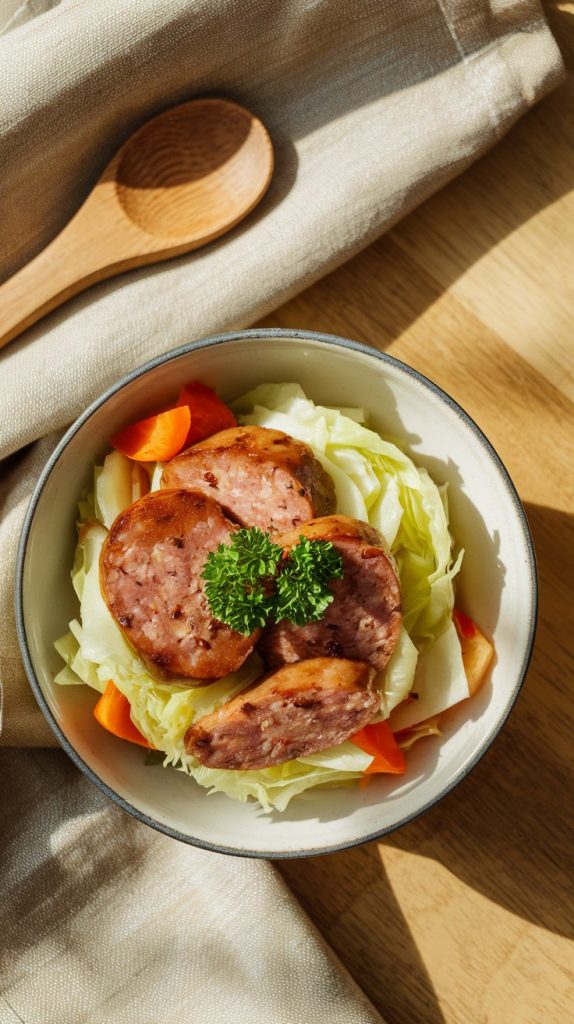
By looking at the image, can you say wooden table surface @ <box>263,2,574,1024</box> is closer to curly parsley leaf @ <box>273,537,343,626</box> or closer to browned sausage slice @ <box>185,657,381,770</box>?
browned sausage slice @ <box>185,657,381,770</box>

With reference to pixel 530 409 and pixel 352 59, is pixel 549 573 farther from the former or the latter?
pixel 352 59

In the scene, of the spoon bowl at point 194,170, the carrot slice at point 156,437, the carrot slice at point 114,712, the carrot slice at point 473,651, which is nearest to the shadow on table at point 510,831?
the carrot slice at point 473,651

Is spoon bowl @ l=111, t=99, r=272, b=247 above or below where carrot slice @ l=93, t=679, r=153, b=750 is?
above

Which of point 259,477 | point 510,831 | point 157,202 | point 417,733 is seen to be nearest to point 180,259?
point 157,202

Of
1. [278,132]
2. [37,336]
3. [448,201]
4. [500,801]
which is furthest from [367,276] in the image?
[500,801]

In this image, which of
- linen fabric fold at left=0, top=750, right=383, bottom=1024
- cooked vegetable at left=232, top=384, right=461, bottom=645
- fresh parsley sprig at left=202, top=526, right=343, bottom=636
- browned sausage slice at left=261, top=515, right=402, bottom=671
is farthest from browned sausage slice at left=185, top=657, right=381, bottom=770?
linen fabric fold at left=0, top=750, right=383, bottom=1024

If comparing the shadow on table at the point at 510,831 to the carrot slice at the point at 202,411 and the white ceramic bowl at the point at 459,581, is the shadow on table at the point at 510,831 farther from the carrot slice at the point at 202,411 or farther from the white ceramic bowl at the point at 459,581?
the carrot slice at the point at 202,411
